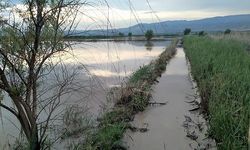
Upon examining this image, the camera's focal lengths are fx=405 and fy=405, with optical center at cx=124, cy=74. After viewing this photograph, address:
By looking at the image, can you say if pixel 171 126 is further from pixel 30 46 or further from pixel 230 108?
pixel 30 46

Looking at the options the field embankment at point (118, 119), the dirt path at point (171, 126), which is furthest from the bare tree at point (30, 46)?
the dirt path at point (171, 126)

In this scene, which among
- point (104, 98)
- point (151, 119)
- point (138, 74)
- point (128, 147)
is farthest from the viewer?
point (138, 74)

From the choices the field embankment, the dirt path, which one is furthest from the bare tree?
the dirt path

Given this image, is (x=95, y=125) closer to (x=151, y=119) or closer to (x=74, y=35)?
(x=151, y=119)

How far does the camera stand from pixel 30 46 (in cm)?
486

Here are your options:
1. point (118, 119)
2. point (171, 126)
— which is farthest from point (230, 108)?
point (118, 119)

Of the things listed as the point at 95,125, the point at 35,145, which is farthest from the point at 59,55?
the point at 95,125

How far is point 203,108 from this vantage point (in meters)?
8.17

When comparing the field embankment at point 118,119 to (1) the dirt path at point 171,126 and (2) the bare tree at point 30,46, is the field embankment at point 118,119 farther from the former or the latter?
(2) the bare tree at point 30,46

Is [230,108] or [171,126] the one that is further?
[171,126]

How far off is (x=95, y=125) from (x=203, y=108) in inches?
92.1

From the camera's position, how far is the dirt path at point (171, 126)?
20.1ft

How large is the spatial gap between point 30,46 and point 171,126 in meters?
3.36

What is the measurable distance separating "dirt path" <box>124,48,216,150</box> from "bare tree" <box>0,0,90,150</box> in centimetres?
189
